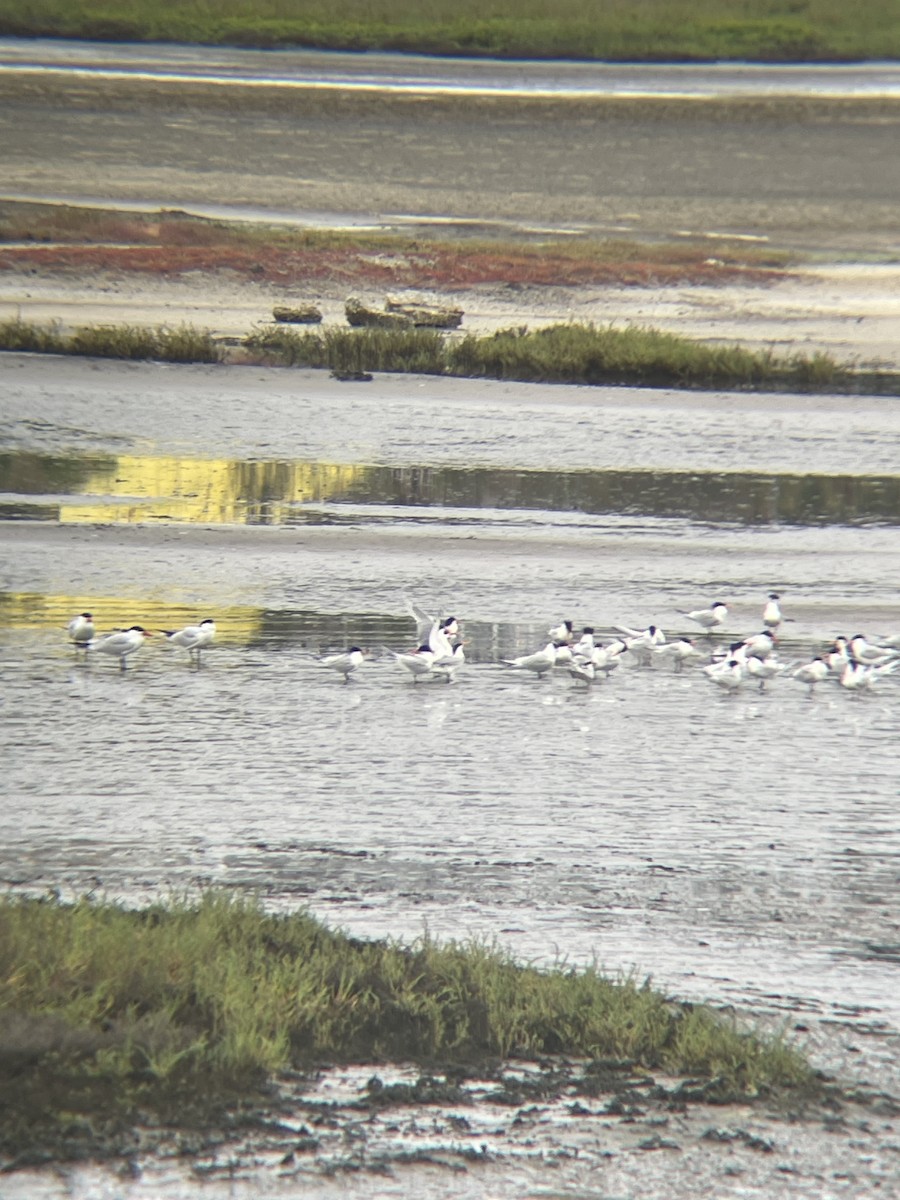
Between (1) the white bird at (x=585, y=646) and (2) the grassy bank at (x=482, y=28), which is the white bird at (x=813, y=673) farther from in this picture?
(2) the grassy bank at (x=482, y=28)

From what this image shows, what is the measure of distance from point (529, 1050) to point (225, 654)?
5801 millimetres

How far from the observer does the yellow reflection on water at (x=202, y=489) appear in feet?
50.4

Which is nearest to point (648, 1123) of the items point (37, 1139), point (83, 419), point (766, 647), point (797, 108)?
point (37, 1139)

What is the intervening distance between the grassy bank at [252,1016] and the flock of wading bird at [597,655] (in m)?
4.64

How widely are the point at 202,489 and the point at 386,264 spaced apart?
44.5 feet

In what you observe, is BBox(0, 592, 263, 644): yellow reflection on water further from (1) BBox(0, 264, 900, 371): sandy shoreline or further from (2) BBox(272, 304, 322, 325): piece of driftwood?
(2) BBox(272, 304, 322, 325): piece of driftwood

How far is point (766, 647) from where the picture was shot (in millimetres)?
11695

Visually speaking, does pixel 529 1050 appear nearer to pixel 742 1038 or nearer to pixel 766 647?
pixel 742 1038

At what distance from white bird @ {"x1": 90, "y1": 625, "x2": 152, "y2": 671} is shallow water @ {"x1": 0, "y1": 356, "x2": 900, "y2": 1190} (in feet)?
0.86

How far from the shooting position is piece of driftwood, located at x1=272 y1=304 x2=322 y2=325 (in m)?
25.8

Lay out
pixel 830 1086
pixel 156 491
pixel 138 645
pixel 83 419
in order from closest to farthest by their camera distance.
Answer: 1. pixel 830 1086
2. pixel 138 645
3. pixel 156 491
4. pixel 83 419

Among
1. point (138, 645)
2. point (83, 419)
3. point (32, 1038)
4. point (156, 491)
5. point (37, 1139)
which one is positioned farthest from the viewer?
point (83, 419)

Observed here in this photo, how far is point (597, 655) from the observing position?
11320mm

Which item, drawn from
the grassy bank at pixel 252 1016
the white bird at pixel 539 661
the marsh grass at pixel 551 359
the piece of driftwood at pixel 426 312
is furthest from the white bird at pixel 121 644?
the piece of driftwood at pixel 426 312
